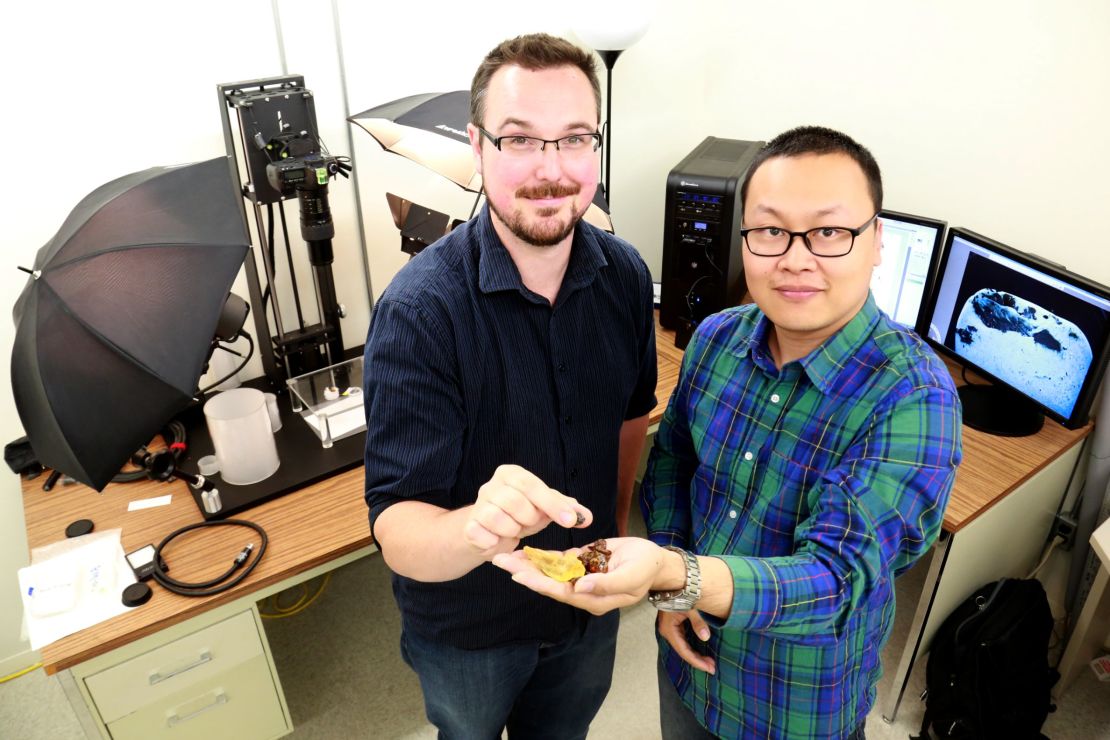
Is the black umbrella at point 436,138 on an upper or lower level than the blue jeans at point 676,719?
upper

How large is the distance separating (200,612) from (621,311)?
1.04 metres

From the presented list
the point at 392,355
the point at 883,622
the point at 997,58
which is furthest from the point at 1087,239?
the point at 392,355

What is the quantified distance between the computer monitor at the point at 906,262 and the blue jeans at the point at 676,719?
1209 millimetres

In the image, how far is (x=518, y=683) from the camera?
1.47m

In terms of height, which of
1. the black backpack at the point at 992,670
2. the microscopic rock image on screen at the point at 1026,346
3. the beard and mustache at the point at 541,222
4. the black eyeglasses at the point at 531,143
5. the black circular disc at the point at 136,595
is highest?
the black eyeglasses at the point at 531,143

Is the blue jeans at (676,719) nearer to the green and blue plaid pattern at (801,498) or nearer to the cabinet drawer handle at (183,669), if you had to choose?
the green and blue plaid pattern at (801,498)

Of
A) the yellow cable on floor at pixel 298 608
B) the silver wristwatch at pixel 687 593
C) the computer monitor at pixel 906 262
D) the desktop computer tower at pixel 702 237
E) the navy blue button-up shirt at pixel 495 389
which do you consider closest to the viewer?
the silver wristwatch at pixel 687 593

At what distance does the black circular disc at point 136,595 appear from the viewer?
154cm

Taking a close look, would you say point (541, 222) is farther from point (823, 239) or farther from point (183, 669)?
point (183, 669)

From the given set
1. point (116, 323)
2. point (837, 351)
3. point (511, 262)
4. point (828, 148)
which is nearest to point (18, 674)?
point (116, 323)

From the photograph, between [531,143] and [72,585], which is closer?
[531,143]

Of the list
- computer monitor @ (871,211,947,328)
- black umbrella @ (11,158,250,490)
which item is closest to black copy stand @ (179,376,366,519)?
black umbrella @ (11,158,250,490)

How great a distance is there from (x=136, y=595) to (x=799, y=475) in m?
1.30

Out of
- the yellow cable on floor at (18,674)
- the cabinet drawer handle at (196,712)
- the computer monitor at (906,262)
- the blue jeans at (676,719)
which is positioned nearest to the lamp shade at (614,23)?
the computer monitor at (906,262)
